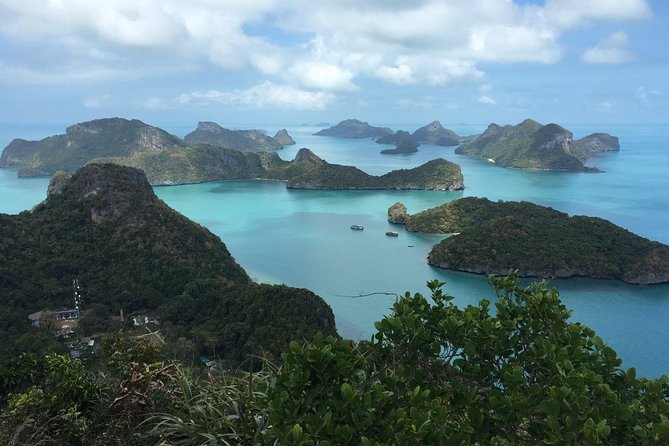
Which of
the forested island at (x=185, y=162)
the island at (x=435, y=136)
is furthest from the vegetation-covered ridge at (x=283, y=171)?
the island at (x=435, y=136)

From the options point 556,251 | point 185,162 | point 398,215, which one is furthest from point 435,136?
point 556,251

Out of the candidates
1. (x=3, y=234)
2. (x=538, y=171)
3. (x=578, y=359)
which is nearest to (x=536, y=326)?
(x=578, y=359)

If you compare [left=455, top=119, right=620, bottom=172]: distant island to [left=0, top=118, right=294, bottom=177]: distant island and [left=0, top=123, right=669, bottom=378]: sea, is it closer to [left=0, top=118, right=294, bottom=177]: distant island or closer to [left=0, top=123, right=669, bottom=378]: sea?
[left=0, top=123, right=669, bottom=378]: sea

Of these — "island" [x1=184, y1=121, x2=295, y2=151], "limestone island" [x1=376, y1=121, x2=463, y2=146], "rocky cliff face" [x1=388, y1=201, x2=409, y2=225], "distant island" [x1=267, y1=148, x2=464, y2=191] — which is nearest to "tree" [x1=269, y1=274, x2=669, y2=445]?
"rocky cliff face" [x1=388, y1=201, x2=409, y2=225]

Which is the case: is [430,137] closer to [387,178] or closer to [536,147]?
[536,147]

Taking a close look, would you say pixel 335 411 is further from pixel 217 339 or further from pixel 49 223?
pixel 49 223
